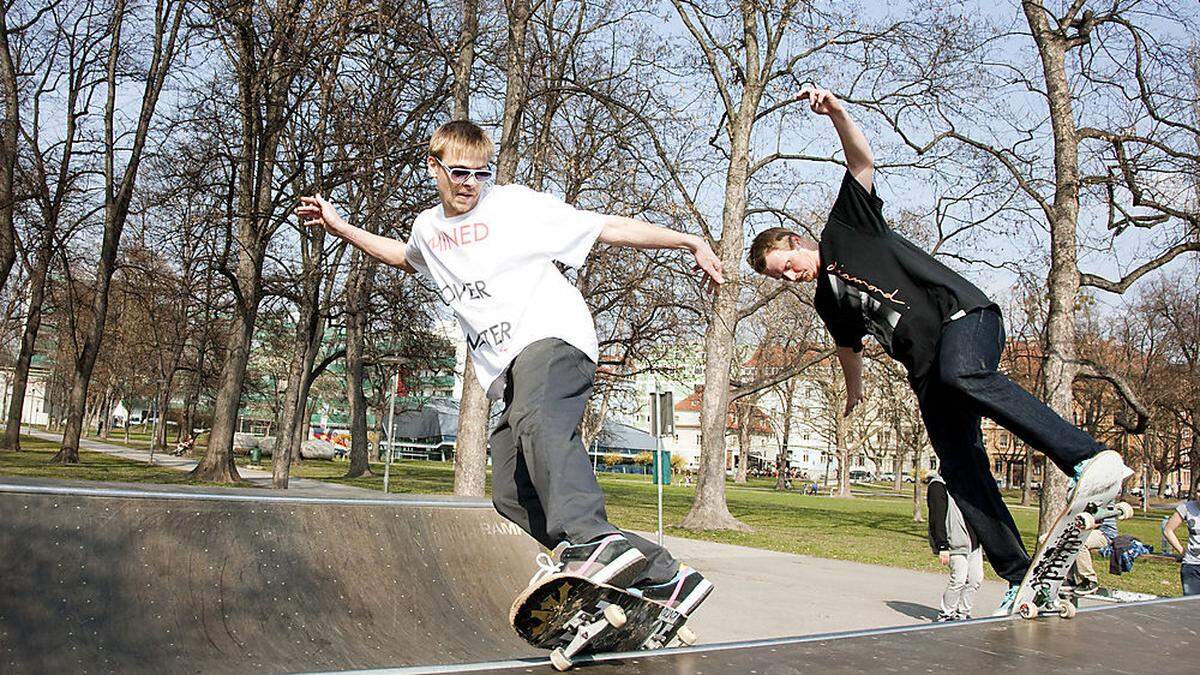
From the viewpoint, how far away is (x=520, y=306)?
118 inches

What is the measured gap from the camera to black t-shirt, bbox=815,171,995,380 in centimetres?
348

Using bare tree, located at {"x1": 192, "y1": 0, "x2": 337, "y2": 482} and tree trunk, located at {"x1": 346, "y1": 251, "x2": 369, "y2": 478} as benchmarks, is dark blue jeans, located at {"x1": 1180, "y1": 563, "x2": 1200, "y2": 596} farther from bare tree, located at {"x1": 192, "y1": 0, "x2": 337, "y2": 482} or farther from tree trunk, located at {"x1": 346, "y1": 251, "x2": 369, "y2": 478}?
tree trunk, located at {"x1": 346, "y1": 251, "x2": 369, "y2": 478}

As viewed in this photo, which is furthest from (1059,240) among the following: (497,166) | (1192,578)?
(497,166)

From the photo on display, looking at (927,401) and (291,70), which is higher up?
(291,70)

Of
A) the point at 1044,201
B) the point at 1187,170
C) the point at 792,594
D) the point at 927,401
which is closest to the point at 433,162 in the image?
the point at 927,401

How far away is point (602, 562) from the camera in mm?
2457

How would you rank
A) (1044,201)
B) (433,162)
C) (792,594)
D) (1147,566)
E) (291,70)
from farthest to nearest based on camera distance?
(1147,566) → (1044,201) → (291,70) → (792,594) → (433,162)

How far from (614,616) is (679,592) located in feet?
1.63

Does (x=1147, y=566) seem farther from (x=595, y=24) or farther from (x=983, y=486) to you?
(x=983, y=486)

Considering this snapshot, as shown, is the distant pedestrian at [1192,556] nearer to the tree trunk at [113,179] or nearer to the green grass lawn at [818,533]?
the green grass lawn at [818,533]

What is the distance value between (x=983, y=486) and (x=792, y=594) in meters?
7.38

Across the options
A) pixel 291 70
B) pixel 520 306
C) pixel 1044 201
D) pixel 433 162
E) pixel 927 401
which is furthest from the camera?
pixel 1044 201

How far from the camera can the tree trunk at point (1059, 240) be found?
533 inches

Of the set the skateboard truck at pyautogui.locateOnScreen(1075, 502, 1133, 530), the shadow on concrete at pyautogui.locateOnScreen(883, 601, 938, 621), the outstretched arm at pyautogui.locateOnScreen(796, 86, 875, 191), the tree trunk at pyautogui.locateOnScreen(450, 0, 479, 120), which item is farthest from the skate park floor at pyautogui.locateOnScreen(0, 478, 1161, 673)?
the tree trunk at pyautogui.locateOnScreen(450, 0, 479, 120)
